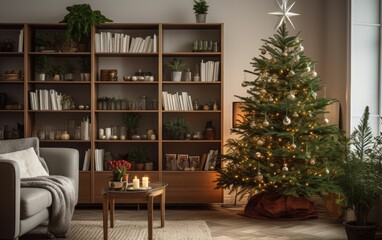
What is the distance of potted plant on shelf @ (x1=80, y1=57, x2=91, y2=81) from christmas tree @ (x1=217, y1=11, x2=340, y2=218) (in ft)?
6.56

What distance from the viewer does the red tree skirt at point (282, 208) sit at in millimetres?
6328

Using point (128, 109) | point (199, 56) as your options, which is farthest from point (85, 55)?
point (199, 56)

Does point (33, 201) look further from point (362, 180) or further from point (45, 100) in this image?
point (362, 180)

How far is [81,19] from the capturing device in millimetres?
6906

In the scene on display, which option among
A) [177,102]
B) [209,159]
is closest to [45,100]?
[177,102]

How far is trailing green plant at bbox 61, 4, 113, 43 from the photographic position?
691 cm

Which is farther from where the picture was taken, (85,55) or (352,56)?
(85,55)

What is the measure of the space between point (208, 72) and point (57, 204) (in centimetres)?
271

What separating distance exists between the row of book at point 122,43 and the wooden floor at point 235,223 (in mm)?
1861

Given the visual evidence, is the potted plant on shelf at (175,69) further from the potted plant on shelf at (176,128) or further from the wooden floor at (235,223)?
the wooden floor at (235,223)

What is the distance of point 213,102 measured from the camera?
23.8 ft

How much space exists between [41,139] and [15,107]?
1.63 feet

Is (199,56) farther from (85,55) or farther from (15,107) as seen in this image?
(15,107)

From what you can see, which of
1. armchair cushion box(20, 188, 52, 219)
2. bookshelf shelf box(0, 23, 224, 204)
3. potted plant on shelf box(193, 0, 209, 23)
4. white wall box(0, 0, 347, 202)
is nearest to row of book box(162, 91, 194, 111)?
bookshelf shelf box(0, 23, 224, 204)
